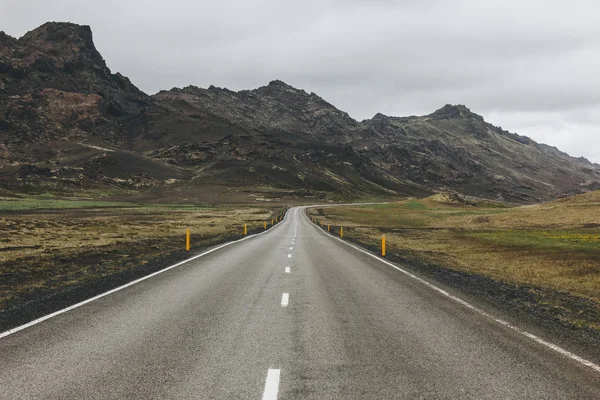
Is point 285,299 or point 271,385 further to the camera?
point 285,299

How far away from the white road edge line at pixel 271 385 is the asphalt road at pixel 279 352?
0.08ft

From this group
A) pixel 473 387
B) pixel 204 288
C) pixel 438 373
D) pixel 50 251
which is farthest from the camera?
pixel 50 251

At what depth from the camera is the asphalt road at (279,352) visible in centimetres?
565

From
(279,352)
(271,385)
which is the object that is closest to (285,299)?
(279,352)

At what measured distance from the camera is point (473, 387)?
18.9 feet

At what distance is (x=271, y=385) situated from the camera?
5.71 m

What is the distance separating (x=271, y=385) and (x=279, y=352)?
1.36 metres

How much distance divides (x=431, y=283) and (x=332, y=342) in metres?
7.65

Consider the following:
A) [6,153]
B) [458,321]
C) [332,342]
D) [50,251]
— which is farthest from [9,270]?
[6,153]

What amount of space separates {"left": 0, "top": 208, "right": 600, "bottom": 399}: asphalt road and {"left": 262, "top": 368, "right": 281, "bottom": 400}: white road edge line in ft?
0.08

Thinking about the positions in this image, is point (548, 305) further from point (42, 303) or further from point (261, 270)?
point (42, 303)

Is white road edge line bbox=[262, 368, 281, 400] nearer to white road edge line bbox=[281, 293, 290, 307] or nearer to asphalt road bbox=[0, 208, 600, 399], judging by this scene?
asphalt road bbox=[0, 208, 600, 399]

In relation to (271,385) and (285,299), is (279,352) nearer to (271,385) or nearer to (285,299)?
(271,385)

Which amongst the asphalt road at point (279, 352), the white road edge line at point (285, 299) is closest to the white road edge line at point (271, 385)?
the asphalt road at point (279, 352)
